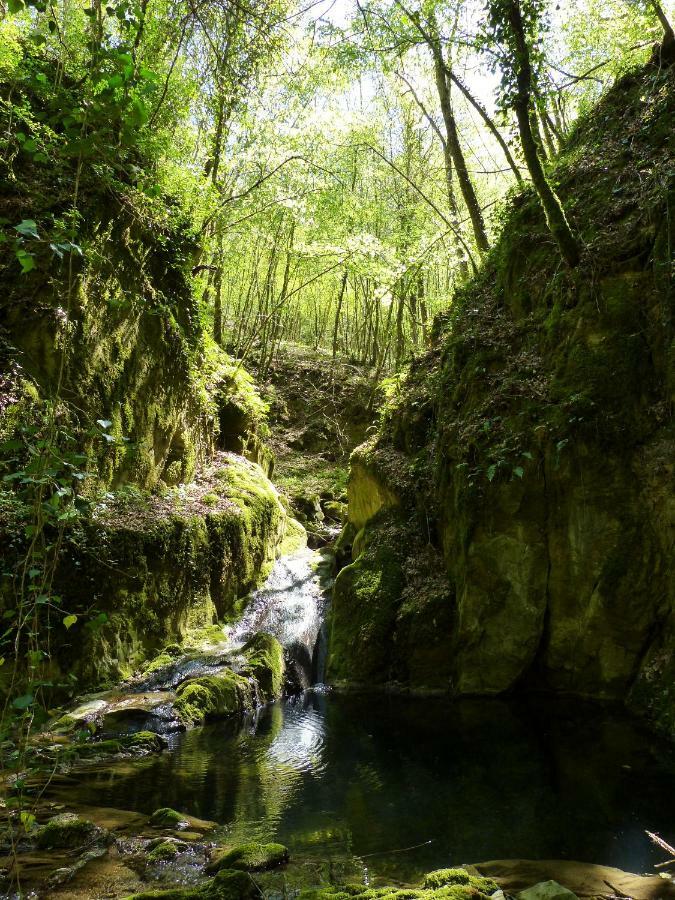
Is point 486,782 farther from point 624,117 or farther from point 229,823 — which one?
point 624,117

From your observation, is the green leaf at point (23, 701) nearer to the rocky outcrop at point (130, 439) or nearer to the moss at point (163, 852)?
the moss at point (163, 852)

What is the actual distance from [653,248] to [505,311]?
3.52 m

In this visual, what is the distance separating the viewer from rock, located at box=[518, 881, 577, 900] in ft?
13.0

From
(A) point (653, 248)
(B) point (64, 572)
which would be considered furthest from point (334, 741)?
(A) point (653, 248)

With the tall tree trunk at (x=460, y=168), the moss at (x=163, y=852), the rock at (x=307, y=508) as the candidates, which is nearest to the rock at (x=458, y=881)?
the moss at (x=163, y=852)

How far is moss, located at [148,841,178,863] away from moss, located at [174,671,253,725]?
4067 mm

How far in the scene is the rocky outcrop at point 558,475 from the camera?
8289mm

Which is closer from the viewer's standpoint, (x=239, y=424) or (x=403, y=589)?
(x=403, y=589)

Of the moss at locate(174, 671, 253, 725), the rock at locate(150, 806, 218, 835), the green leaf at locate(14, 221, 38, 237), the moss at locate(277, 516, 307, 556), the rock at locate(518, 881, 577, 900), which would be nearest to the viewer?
the green leaf at locate(14, 221, 38, 237)

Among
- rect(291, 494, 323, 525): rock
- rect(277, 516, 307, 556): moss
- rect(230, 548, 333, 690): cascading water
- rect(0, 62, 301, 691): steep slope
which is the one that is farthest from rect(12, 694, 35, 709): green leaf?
rect(291, 494, 323, 525): rock

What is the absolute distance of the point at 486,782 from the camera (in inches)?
263

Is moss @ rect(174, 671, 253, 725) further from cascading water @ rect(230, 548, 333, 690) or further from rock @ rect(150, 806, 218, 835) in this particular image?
rock @ rect(150, 806, 218, 835)

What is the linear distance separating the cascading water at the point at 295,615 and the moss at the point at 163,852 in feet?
21.0

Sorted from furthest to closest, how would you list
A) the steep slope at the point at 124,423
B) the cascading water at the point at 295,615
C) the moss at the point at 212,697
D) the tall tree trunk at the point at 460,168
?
1. the tall tree trunk at the point at 460,168
2. the cascading water at the point at 295,615
3. the moss at the point at 212,697
4. the steep slope at the point at 124,423
